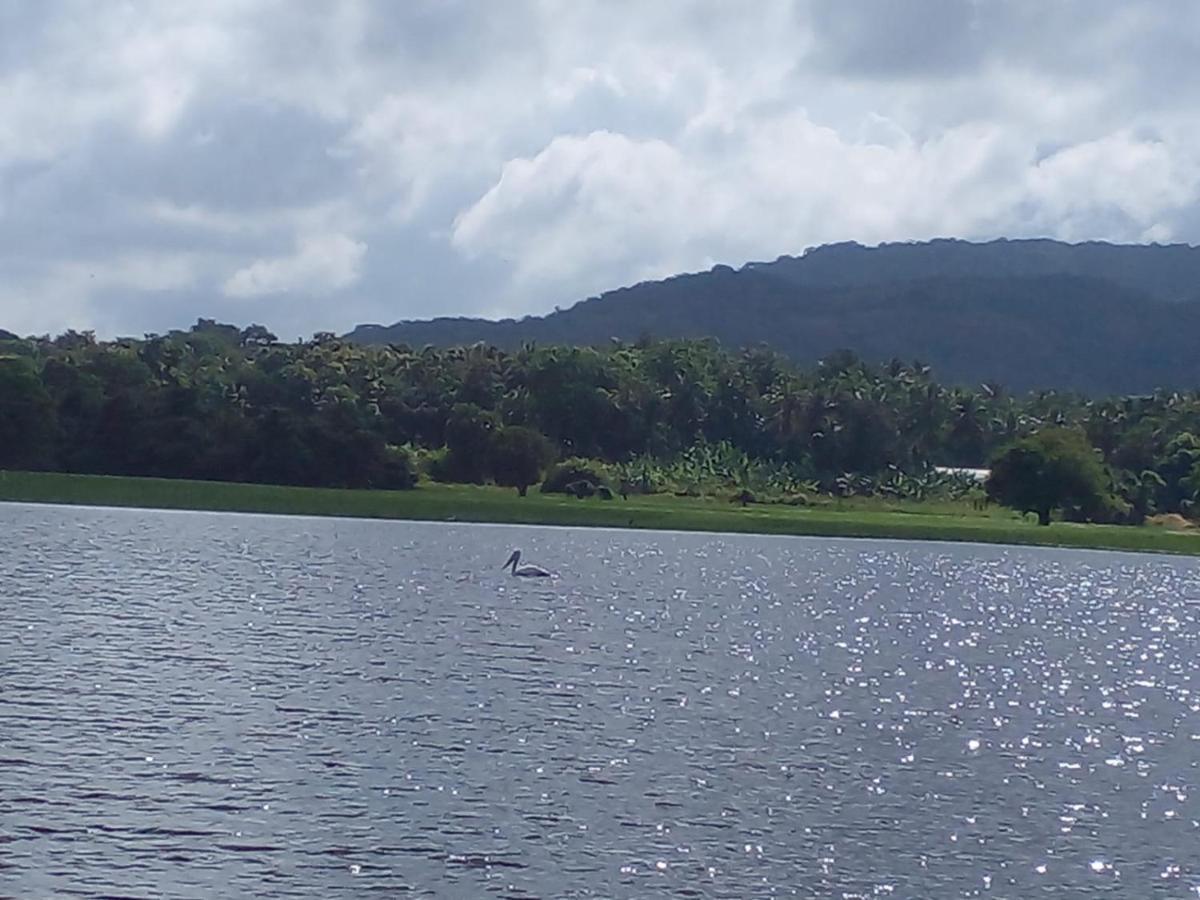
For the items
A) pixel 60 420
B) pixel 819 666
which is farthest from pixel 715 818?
pixel 60 420

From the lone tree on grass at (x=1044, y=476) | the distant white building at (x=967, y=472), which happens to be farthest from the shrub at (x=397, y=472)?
the distant white building at (x=967, y=472)

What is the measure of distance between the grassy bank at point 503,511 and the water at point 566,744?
56.2 m

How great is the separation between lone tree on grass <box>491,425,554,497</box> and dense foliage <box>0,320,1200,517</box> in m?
0.18

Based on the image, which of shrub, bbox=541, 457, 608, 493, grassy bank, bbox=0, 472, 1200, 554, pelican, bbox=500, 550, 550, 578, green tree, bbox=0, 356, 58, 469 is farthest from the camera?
shrub, bbox=541, 457, 608, 493

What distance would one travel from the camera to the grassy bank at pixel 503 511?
130875 mm

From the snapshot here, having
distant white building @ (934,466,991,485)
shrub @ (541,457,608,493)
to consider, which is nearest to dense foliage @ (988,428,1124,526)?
distant white building @ (934,466,991,485)

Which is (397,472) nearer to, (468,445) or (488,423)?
(468,445)

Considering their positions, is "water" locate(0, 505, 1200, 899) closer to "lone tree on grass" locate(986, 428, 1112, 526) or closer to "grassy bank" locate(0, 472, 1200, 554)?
"grassy bank" locate(0, 472, 1200, 554)

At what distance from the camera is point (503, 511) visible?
13350 cm

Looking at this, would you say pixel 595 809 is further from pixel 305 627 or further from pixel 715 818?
pixel 305 627

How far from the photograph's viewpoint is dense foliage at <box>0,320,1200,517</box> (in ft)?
456

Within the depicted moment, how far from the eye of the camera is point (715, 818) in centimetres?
2928

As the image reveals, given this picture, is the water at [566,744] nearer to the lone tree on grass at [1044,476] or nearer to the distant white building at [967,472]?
the lone tree on grass at [1044,476]

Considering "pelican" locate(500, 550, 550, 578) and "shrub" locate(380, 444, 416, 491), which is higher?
"shrub" locate(380, 444, 416, 491)
